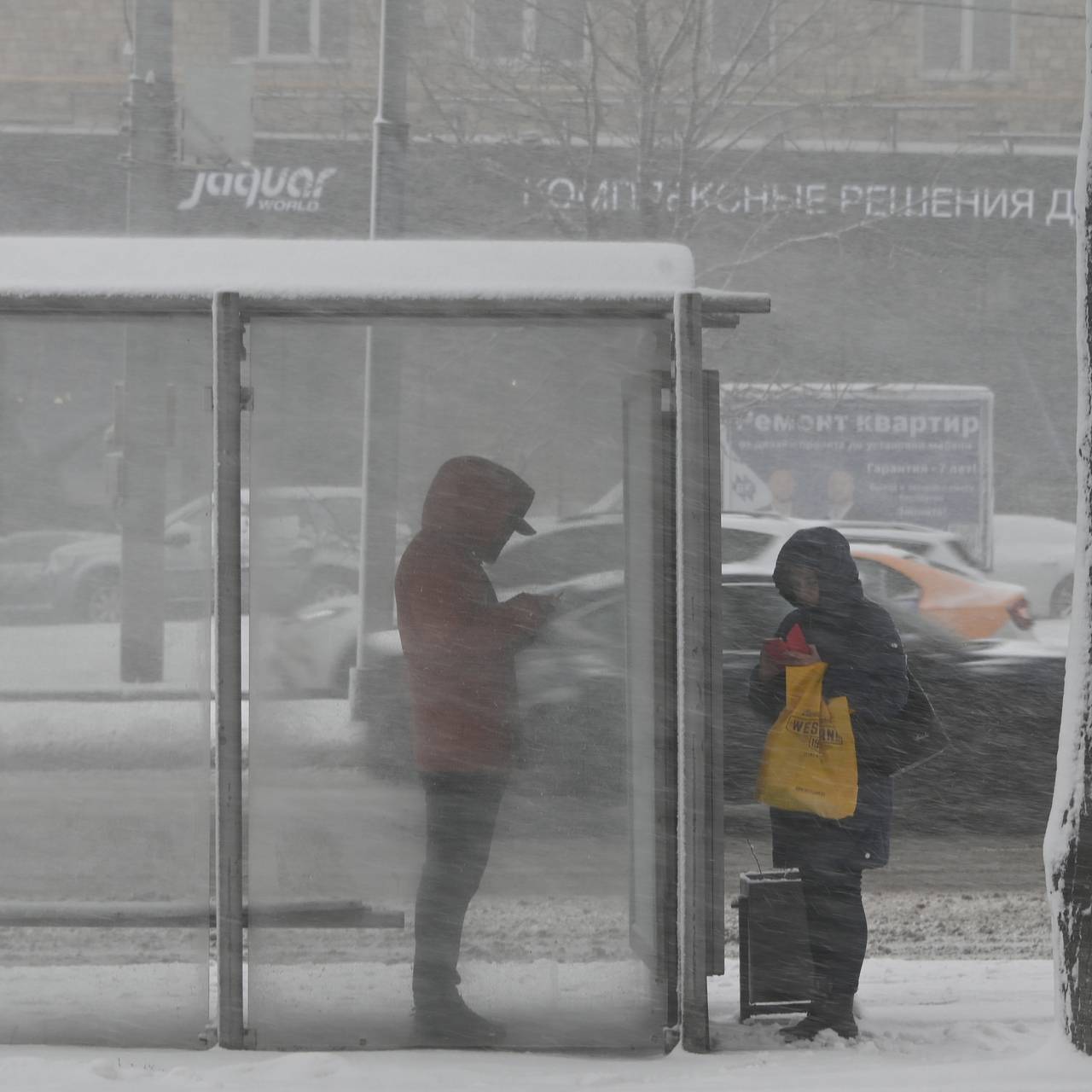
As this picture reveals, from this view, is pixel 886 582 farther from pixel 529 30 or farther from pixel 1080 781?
pixel 529 30

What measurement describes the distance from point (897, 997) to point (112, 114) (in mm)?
18697

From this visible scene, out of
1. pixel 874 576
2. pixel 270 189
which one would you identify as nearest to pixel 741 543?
pixel 874 576

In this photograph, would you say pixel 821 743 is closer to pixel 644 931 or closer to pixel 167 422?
pixel 644 931

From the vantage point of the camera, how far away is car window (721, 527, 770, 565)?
9249mm

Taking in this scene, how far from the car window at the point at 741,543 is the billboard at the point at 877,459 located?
9.14 meters

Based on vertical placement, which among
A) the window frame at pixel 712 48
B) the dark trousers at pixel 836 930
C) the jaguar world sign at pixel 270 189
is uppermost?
the window frame at pixel 712 48

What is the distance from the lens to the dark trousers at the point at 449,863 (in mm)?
4523

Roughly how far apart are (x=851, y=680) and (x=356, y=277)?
6.07 feet

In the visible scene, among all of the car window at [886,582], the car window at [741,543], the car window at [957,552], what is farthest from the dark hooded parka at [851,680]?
the car window at [957,552]

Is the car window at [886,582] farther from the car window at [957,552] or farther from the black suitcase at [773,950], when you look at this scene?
the black suitcase at [773,950]

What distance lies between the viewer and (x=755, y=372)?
20031mm

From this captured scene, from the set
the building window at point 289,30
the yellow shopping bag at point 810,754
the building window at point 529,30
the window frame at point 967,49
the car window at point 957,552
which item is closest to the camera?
the yellow shopping bag at point 810,754

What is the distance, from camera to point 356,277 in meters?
4.50

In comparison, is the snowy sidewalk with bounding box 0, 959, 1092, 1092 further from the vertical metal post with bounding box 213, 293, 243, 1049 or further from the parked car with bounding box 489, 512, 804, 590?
the parked car with bounding box 489, 512, 804, 590
